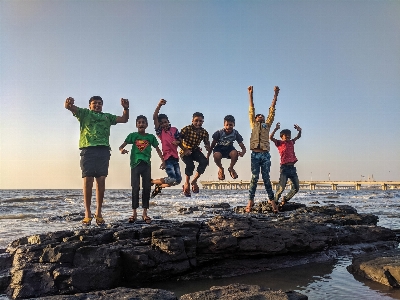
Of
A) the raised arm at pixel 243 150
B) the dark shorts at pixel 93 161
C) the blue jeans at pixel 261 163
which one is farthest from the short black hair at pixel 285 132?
the dark shorts at pixel 93 161

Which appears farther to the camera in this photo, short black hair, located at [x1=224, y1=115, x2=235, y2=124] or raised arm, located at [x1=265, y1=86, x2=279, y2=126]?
raised arm, located at [x1=265, y1=86, x2=279, y2=126]

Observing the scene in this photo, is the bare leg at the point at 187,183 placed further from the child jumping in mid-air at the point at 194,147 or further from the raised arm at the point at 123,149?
the raised arm at the point at 123,149

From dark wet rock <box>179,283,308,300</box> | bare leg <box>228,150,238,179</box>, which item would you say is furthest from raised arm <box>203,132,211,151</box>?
dark wet rock <box>179,283,308,300</box>

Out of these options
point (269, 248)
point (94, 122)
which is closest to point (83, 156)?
point (94, 122)

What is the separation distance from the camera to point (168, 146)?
6914mm

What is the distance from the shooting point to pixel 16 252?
4652mm

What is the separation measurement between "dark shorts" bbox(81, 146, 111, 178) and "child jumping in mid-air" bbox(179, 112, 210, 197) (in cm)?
166

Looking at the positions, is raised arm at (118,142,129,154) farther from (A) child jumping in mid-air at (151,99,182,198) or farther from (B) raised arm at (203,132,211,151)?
(B) raised arm at (203,132,211,151)

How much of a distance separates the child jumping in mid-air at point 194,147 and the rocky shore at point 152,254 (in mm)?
1786

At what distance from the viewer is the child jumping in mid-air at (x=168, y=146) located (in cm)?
678

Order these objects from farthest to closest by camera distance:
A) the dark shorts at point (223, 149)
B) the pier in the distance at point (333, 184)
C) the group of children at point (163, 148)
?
the pier in the distance at point (333, 184), the dark shorts at point (223, 149), the group of children at point (163, 148)

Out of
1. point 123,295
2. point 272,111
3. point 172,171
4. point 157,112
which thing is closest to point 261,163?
point 272,111

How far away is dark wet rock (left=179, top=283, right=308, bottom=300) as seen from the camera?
116 inches

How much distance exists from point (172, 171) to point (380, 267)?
400cm
